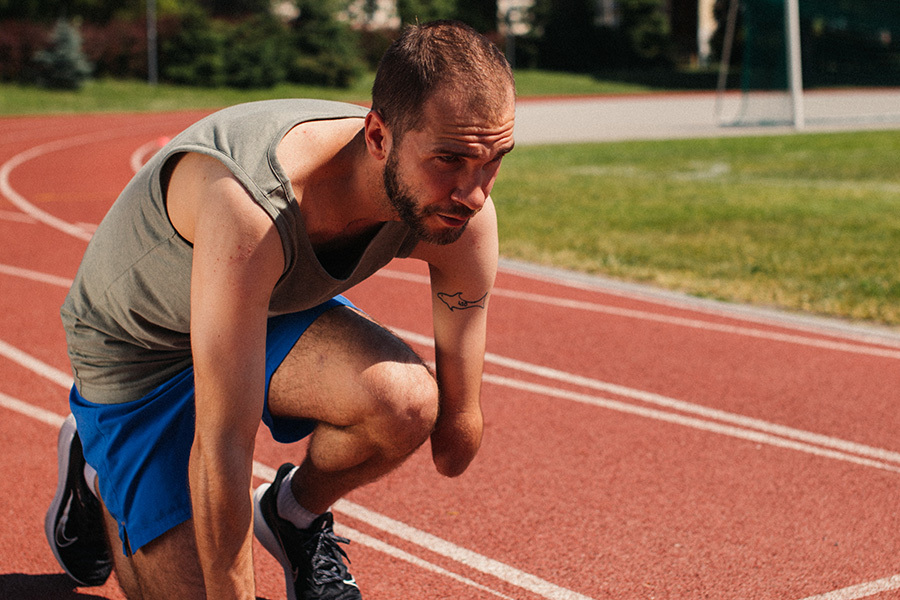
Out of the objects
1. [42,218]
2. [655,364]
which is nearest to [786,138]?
[42,218]

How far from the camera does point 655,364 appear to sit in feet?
16.9

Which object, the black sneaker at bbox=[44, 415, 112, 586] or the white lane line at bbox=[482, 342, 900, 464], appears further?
the white lane line at bbox=[482, 342, 900, 464]

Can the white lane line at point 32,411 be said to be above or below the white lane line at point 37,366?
below

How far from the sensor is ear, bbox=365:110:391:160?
219cm

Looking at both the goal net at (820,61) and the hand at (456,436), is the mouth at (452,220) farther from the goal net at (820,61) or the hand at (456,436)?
the goal net at (820,61)

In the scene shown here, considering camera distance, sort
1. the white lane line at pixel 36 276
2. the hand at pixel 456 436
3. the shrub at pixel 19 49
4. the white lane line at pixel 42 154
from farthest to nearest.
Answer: the shrub at pixel 19 49 < the white lane line at pixel 42 154 < the white lane line at pixel 36 276 < the hand at pixel 456 436

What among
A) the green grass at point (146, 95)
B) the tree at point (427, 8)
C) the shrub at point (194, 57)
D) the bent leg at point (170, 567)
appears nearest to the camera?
the bent leg at point (170, 567)

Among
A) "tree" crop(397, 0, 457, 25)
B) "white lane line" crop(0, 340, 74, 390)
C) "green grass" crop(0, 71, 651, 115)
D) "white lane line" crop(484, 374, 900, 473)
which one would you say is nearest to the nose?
"white lane line" crop(484, 374, 900, 473)

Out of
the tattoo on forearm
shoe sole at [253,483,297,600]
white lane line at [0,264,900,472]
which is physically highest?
the tattoo on forearm

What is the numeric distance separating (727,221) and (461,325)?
24.0 ft

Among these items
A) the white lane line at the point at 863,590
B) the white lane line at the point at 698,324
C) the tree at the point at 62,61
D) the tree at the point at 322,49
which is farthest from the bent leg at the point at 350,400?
the tree at the point at 322,49

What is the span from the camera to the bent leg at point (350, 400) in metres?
2.59

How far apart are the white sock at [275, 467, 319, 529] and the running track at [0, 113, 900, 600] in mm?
286

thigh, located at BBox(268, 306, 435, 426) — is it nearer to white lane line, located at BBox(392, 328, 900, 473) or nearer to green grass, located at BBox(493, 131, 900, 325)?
white lane line, located at BBox(392, 328, 900, 473)
